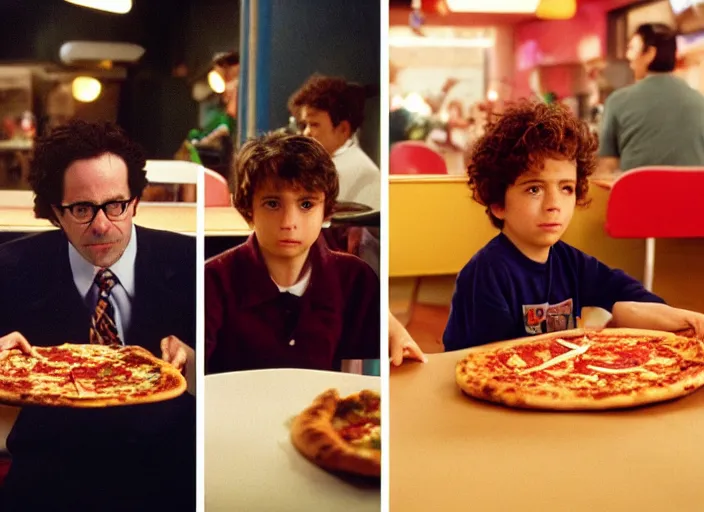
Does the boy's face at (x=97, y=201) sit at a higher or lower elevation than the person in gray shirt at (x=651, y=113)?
lower

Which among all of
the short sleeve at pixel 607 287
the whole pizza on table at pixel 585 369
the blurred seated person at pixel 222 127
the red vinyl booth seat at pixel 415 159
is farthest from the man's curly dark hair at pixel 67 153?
the short sleeve at pixel 607 287

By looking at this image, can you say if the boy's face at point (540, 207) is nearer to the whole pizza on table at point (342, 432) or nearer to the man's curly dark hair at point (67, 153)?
the whole pizza on table at point (342, 432)

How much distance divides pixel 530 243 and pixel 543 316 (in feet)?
0.50


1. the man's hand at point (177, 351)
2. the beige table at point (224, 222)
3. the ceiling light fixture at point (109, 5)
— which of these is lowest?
the man's hand at point (177, 351)

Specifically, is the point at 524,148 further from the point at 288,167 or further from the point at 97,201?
the point at 97,201

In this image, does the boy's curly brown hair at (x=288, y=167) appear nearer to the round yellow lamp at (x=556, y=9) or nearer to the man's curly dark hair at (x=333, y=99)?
the man's curly dark hair at (x=333, y=99)

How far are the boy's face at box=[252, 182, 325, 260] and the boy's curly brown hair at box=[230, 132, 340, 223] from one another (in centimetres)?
1

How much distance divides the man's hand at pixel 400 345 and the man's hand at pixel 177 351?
1.32 feet

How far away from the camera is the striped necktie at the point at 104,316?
175cm

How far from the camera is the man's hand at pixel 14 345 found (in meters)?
1.73

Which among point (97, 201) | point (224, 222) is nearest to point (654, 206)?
point (224, 222)

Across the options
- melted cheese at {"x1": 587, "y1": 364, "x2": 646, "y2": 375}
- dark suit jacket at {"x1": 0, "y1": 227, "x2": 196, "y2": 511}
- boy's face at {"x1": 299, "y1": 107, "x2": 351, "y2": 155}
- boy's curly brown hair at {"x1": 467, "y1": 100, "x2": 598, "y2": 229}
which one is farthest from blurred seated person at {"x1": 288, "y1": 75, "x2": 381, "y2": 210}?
melted cheese at {"x1": 587, "y1": 364, "x2": 646, "y2": 375}

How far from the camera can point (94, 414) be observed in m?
1.73

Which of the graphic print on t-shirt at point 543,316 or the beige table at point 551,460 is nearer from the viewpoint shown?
the beige table at point 551,460
